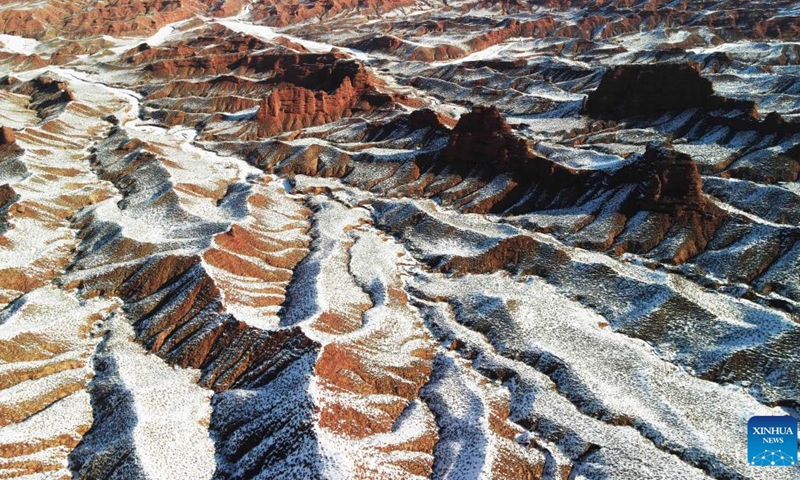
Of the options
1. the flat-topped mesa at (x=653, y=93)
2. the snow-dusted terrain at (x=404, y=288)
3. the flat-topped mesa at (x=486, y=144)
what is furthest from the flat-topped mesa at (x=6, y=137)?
the flat-topped mesa at (x=653, y=93)

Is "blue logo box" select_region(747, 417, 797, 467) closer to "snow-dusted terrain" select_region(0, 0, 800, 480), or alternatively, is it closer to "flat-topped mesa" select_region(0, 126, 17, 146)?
"snow-dusted terrain" select_region(0, 0, 800, 480)

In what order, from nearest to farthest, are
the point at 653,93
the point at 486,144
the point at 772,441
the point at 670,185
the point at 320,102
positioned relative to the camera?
the point at 772,441 < the point at 670,185 < the point at 486,144 < the point at 653,93 < the point at 320,102

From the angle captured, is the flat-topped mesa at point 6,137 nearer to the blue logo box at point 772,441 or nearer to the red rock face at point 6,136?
the red rock face at point 6,136

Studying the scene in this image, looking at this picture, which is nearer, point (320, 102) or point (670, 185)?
point (670, 185)

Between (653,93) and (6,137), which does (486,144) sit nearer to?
(653,93)

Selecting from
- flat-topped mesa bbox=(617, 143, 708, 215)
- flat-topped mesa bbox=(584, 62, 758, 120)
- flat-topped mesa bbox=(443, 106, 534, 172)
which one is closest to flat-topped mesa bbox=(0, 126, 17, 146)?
flat-topped mesa bbox=(443, 106, 534, 172)

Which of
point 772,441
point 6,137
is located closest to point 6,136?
point 6,137
